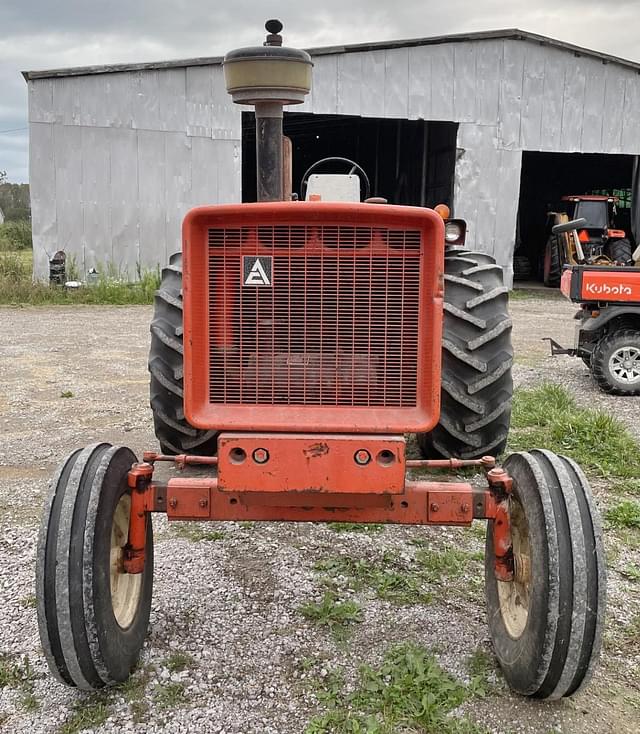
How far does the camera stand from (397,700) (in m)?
2.55

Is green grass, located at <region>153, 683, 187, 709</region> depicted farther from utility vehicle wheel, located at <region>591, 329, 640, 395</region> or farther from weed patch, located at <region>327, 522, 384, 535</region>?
utility vehicle wheel, located at <region>591, 329, 640, 395</region>

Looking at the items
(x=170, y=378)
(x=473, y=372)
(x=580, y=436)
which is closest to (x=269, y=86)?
(x=170, y=378)

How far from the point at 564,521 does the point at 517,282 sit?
18.4 meters

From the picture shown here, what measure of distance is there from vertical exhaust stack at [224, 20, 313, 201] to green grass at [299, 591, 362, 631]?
1714 mm

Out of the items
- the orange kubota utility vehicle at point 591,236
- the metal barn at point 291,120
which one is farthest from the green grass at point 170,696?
the orange kubota utility vehicle at point 591,236

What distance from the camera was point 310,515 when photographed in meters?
2.66

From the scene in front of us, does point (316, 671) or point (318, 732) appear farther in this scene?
point (316, 671)

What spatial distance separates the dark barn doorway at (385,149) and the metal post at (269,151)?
1262 cm

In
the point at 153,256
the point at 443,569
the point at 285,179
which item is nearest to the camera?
the point at 443,569

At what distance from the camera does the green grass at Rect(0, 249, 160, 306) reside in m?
13.9

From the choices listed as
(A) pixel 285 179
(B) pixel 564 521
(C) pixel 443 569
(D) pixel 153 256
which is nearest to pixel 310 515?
(B) pixel 564 521

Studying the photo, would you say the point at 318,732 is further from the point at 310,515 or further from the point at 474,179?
the point at 474,179

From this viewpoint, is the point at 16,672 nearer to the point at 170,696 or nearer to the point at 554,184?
the point at 170,696

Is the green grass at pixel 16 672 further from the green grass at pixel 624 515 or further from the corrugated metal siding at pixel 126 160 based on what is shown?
the corrugated metal siding at pixel 126 160
